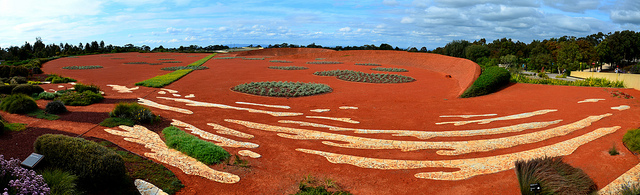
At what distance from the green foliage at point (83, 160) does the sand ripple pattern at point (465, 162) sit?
4.60 meters

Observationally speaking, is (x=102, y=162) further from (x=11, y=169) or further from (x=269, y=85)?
(x=269, y=85)

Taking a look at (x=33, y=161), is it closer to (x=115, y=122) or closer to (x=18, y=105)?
(x=115, y=122)

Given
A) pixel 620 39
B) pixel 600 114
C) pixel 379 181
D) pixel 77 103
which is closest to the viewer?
pixel 379 181

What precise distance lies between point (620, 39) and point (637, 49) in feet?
15.2

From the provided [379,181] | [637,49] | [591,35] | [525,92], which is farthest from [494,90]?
[591,35]

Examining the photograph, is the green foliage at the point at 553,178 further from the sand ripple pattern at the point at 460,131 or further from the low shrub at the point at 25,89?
the low shrub at the point at 25,89

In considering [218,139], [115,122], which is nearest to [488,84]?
[218,139]

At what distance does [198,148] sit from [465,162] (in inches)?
264

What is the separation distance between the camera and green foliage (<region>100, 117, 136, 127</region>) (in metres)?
10.6

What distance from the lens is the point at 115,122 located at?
10914mm

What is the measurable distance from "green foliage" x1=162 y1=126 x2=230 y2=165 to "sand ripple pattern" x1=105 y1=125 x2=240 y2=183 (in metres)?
0.13

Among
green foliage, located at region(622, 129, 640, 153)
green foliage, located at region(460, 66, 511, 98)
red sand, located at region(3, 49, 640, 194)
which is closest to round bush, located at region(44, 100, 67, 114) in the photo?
red sand, located at region(3, 49, 640, 194)

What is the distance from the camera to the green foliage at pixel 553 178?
6379 millimetres

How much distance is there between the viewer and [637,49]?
5984cm
